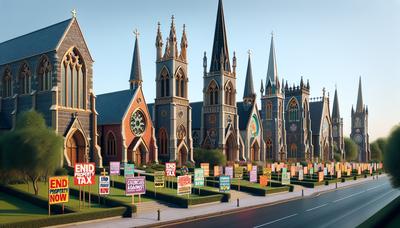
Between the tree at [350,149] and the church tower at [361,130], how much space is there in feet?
25.0

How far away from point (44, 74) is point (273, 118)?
61.0 m

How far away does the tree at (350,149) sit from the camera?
124363mm

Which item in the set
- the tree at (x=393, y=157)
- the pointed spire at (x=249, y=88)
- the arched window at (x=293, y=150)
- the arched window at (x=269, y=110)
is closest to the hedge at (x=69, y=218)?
the tree at (x=393, y=157)

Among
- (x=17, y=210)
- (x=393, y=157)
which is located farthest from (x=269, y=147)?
(x=17, y=210)

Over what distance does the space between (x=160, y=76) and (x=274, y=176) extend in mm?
26178

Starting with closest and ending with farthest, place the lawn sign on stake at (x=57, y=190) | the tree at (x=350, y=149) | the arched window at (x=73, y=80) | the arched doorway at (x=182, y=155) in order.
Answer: the lawn sign on stake at (x=57, y=190), the arched window at (x=73, y=80), the arched doorway at (x=182, y=155), the tree at (x=350, y=149)

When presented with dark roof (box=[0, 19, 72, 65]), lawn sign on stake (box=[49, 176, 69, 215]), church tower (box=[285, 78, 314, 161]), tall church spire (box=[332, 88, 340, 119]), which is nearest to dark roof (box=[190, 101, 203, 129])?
church tower (box=[285, 78, 314, 161])

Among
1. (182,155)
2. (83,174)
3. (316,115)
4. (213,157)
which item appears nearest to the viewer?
(83,174)

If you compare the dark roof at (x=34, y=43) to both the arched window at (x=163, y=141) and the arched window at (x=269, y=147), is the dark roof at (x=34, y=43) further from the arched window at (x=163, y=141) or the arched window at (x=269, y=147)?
the arched window at (x=269, y=147)

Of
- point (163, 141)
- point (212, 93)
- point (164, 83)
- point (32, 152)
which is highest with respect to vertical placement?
point (164, 83)

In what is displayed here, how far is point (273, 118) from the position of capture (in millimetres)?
93562

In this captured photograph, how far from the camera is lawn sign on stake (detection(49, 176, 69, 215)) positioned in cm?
2473

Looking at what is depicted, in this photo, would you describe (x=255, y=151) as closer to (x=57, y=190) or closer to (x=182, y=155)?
(x=182, y=155)

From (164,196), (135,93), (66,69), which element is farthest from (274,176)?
(66,69)
